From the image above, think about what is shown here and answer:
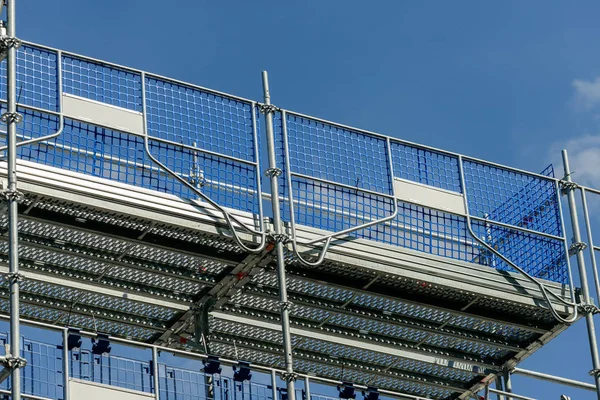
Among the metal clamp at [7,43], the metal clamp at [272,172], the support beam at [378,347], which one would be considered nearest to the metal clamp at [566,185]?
the support beam at [378,347]

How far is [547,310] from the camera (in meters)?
24.6

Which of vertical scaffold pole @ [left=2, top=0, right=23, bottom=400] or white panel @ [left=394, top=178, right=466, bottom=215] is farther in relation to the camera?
white panel @ [left=394, top=178, right=466, bottom=215]

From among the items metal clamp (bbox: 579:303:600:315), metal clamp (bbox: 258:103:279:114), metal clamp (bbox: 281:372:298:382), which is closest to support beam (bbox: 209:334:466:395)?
metal clamp (bbox: 579:303:600:315)

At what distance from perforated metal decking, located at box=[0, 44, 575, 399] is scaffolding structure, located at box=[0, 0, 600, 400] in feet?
0.10

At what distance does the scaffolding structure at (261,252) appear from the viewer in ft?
68.9

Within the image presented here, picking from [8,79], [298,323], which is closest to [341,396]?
[298,323]

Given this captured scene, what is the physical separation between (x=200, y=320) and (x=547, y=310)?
5567 millimetres

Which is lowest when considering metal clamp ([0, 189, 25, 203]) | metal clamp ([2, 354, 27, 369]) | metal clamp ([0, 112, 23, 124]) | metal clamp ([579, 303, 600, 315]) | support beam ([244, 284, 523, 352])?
metal clamp ([2, 354, 27, 369])

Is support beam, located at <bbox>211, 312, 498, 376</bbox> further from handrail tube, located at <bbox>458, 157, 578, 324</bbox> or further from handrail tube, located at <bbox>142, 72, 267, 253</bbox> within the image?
handrail tube, located at <bbox>142, 72, 267, 253</bbox>

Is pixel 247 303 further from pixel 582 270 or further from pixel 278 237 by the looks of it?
pixel 582 270

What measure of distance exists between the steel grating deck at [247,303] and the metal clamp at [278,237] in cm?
35

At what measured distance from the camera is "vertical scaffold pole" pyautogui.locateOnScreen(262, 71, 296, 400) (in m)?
20.9

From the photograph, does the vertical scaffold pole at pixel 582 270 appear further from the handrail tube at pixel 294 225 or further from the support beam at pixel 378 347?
the handrail tube at pixel 294 225

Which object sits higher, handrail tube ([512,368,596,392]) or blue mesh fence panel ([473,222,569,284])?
blue mesh fence panel ([473,222,569,284])
